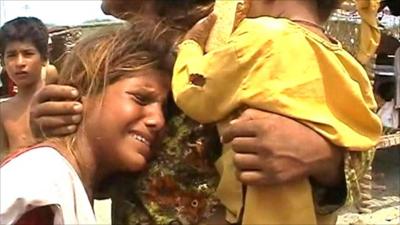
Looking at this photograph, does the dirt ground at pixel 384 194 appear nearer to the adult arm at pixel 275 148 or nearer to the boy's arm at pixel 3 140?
the boy's arm at pixel 3 140

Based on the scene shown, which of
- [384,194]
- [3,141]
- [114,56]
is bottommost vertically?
[384,194]

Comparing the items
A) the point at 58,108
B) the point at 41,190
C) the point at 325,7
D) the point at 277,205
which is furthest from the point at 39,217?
the point at 325,7

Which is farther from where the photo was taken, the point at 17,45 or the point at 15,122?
the point at 17,45

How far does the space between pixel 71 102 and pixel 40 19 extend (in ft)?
2.73

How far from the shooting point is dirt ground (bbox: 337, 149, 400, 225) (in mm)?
2239

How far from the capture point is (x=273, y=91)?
0.74 meters

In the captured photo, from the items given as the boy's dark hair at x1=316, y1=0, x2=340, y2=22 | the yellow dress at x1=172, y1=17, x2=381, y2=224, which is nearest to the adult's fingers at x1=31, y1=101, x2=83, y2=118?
the yellow dress at x1=172, y1=17, x2=381, y2=224

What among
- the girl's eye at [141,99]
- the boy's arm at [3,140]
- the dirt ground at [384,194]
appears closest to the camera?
the girl's eye at [141,99]

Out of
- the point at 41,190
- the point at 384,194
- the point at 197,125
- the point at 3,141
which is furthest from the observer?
the point at 384,194

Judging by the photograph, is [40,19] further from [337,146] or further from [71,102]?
[337,146]

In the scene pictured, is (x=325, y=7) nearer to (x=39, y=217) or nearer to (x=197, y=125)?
(x=197, y=125)

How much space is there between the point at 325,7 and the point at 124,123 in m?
0.25

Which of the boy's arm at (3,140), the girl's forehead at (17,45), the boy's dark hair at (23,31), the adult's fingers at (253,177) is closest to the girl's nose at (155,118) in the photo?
the adult's fingers at (253,177)

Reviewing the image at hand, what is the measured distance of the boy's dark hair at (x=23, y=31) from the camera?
59.9 inches
